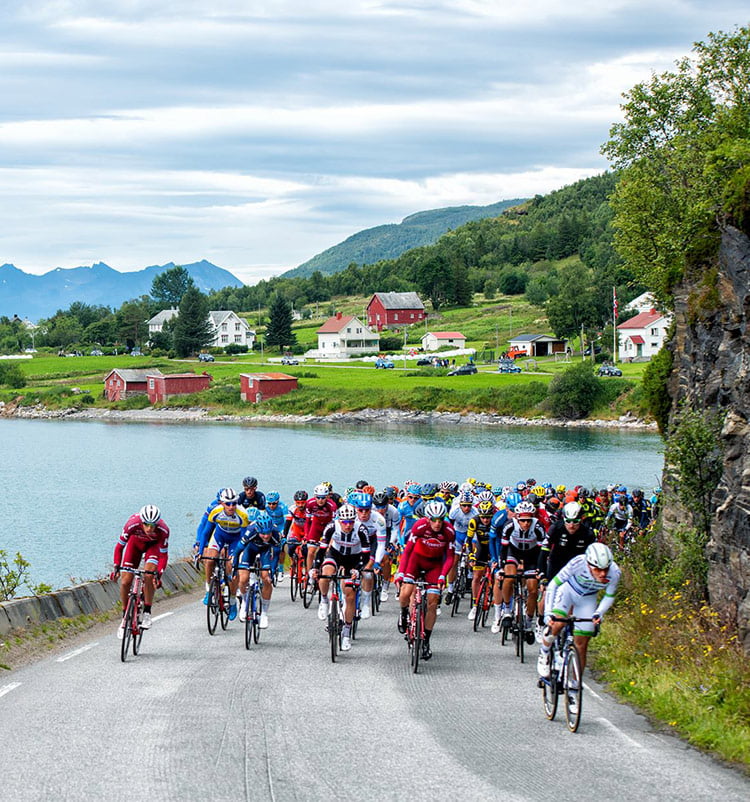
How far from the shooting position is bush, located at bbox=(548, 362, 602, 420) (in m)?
102

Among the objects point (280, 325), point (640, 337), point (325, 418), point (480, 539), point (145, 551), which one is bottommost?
point (325, 418)

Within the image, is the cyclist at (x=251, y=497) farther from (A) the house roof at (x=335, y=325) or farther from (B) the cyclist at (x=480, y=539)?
(A) the house roof at (x=335, y=325)

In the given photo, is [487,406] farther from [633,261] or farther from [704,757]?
[704,757]

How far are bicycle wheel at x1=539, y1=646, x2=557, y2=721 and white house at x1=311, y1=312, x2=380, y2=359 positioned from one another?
477 feet

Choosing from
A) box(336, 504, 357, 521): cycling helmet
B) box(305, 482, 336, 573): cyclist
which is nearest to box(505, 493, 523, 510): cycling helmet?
box(305, 482, 336, 573): cyclist

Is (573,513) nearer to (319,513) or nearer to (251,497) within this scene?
(319,513)

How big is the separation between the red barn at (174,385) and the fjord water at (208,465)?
1737 cm

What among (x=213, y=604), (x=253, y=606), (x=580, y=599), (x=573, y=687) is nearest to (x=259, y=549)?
(x=253, y=606)

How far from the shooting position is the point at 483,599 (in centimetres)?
1756

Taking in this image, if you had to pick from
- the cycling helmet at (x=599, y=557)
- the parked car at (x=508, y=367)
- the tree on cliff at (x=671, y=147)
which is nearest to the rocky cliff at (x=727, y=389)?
the cycling helmet at (x=599, y=557)

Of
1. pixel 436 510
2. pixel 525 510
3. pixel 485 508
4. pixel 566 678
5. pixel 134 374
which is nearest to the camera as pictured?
pixel 566 678

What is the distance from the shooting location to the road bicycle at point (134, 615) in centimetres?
1442

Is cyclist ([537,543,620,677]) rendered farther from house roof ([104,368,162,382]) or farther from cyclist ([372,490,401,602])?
house roof ([104,368,162,382])

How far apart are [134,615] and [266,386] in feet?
357
